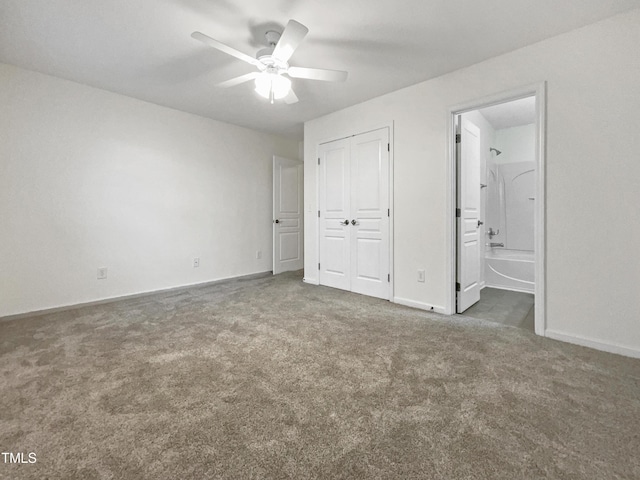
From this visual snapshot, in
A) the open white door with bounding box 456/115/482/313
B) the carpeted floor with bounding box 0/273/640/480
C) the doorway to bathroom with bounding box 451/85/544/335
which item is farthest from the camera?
the open white door with bounding box 456/115/482/313

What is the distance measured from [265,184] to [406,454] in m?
4.57

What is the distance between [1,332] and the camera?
2.46 metres

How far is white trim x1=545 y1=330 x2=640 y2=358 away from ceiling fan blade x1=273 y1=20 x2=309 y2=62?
2904 mm

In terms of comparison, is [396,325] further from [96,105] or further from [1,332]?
[96,105]

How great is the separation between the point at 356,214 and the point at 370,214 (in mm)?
222

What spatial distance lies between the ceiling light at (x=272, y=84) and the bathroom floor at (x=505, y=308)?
2776mm

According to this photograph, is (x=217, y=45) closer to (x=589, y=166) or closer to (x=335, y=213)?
(x=335, y=213)

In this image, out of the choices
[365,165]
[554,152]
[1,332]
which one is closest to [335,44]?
[365,165]

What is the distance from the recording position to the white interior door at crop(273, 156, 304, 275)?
5078 mm

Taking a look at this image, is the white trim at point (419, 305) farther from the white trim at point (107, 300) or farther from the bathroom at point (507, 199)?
the white trim at point (107, 300)

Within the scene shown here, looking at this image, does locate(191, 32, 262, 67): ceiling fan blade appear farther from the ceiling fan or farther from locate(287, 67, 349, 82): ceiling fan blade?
locate(287, 67, 349, 82): ceiling fan blade

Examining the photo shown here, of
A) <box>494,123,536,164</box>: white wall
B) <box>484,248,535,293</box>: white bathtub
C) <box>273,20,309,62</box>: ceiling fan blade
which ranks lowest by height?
<box>484,248,535,293</box>: white bathtub

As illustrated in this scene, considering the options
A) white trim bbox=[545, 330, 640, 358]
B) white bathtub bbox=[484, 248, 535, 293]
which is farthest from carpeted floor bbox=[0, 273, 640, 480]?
white bathtub bbox=[484, 248, 535, 293]

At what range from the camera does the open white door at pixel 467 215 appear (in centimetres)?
298
